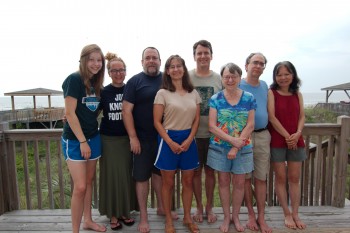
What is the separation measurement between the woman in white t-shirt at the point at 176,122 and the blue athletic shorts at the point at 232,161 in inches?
7.3

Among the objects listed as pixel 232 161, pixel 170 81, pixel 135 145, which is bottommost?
pixel 232 161

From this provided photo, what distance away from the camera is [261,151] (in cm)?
263

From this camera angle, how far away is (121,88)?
2.63m

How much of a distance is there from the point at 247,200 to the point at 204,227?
0.52 metres

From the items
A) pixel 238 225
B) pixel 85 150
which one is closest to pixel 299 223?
pixel 238 225

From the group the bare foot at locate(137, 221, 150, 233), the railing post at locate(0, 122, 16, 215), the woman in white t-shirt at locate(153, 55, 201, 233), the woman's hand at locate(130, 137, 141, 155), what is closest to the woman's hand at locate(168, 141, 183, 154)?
the woman in white t-shirt at locate(153, 55, 201, 233)

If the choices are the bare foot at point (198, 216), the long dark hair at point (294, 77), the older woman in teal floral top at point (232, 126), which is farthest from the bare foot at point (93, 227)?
the long dark hair at point (294, 77)

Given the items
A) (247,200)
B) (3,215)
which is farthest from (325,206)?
(3,215)

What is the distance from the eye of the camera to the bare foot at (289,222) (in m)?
2.72

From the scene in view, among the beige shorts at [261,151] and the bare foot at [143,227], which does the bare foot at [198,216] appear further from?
the beige shorts at [261,151]

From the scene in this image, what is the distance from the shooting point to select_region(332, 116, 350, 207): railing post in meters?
3.07

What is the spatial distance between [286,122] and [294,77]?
1.48 ft

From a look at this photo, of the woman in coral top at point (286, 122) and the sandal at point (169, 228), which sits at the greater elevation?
the woman in coral top at point (286, 122)

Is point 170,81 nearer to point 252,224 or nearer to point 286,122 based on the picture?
point 286,122
